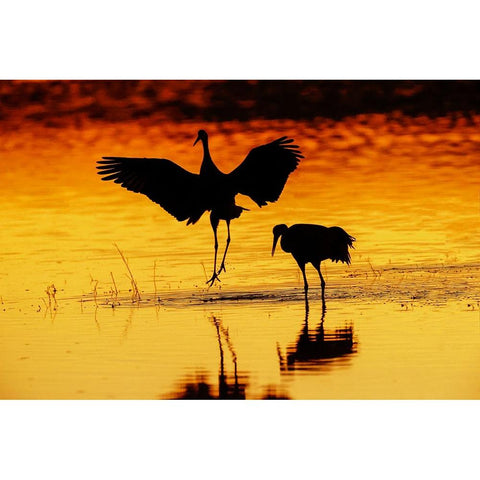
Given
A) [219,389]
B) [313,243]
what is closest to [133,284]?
[313,243]

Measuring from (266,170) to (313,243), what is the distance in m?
1.00

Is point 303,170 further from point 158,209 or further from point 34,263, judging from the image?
point 34,263

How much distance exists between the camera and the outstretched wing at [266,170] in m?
9.64

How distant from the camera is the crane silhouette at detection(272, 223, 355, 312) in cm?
1036

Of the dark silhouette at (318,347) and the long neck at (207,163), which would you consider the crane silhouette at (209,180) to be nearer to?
the long neck at (207,163)

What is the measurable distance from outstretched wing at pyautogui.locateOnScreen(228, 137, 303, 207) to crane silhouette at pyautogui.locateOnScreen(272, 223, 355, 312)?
0.54 metres

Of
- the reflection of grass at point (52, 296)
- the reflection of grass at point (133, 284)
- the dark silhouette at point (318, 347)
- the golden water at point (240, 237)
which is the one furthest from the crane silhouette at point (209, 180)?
the dark silhouette at point (318, 347)

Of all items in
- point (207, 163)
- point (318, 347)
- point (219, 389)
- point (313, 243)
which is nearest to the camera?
point (219, 389)

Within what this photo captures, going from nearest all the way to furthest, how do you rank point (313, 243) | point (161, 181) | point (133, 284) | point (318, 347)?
point (318, 347) < point (161, 181) < point (133, 284) < point (313, 243)

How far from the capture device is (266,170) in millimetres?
9727

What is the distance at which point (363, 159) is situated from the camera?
10.2 metres

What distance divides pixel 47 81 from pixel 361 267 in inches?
97.8

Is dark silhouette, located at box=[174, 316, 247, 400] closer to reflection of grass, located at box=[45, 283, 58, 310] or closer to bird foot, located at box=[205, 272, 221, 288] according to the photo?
bird foot, located at box=[205, 272, 221, 288]

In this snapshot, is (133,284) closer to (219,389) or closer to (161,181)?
(161,181)
